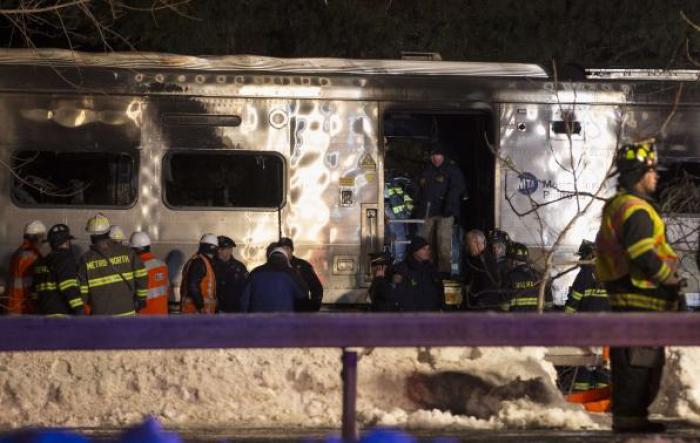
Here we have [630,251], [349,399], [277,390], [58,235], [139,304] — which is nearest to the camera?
[349,399]

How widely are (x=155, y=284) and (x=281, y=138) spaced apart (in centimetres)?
218

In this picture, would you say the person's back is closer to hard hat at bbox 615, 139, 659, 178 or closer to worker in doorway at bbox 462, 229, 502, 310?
worker in doorway at bbox 462, 229, 502, 310

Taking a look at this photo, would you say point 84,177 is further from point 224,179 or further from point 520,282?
point 520,282

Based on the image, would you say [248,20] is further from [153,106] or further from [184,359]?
[184,359]

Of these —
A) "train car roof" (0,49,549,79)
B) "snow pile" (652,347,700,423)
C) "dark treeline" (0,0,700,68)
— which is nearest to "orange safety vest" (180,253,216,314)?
"train car roof" (0,49,549,79)

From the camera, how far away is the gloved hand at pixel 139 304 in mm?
11427

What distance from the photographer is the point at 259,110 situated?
1250 cm

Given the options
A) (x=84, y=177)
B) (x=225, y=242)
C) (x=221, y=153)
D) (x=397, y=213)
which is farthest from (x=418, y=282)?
(x=84, y=177)

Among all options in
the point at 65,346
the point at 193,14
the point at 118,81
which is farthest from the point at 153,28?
the point at 65,346

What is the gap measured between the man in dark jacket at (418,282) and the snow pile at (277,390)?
357 centimetres

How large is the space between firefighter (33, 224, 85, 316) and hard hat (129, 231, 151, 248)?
2.72ft

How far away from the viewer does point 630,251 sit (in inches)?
251

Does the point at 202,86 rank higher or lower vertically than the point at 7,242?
higher

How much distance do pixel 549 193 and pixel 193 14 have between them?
390 inches
